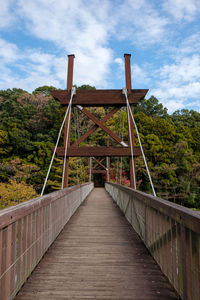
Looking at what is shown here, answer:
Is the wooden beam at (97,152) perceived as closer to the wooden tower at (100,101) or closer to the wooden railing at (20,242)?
the wooden tower at (100,101)

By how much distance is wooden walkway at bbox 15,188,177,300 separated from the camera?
6.54 feet

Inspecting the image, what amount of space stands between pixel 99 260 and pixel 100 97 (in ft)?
19.6

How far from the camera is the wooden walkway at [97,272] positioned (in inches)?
78.5

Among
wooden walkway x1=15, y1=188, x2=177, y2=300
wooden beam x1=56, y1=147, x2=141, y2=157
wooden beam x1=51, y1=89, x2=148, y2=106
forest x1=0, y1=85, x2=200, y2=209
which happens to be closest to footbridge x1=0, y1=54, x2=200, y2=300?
wooden walkway x1=15, y1=188, x2=177, y2=300

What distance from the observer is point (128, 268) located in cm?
257

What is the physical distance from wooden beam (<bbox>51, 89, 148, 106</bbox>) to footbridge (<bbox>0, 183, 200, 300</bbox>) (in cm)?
510

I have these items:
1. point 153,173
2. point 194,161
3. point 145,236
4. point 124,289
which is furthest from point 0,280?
point 194,161

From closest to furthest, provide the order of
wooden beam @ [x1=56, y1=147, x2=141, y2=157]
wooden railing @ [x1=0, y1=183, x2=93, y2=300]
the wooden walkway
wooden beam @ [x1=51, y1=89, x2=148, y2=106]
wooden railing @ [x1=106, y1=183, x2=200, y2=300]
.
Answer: wooden railing @ [x1=106, y1=183, x2=200, y2=300] < wooden railing @ [x1=0, y1=183, x2=93, y2=300] < the wooden walkway < wooden beam @ [x1=56, y1=147, x2=141, y2=157] < wooden beam @ [x1=51, y1=89, x2=148, y2=106]

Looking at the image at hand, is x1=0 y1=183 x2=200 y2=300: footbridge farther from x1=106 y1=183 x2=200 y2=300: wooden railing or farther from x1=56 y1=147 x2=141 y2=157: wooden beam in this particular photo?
x1=56 y1=147 x2=141 y2=157: wooden beam

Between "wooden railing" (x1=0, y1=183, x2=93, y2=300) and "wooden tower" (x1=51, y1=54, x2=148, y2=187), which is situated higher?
"wooden tower" (x1=51, y1=54, x2=148, y2=187)

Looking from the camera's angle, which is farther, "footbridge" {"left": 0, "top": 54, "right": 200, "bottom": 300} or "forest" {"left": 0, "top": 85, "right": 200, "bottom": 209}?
"forest" {"left": 0, "top": 85, "right": 200, "bottom": 209}

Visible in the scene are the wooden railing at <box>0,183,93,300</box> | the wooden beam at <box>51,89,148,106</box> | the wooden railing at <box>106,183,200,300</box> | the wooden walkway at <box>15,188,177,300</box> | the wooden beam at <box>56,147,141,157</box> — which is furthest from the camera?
the wooden beam at <box>51,89,148,106</box>

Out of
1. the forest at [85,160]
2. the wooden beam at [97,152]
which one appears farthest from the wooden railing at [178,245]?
the forest at [85,160]

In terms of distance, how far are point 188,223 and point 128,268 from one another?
124 cm
